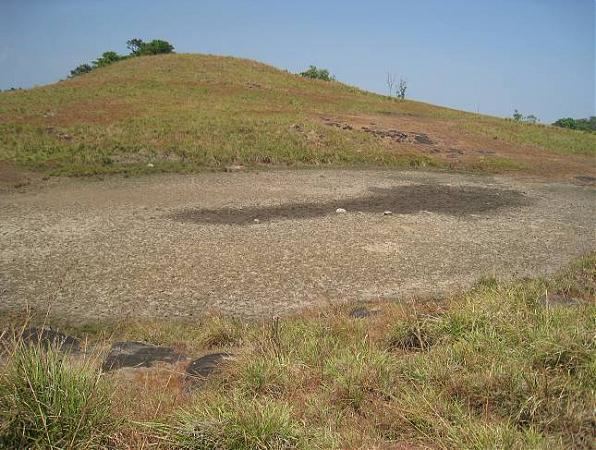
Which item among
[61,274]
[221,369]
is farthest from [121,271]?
Result: [221,369]

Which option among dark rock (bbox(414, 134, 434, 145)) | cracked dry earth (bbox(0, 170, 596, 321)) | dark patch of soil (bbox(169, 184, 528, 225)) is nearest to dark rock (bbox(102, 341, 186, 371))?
cracked dry earth (bbox(0, 170, 596, 321))

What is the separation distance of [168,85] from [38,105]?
991cm

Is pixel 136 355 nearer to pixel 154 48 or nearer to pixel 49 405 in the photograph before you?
pixel 49 405

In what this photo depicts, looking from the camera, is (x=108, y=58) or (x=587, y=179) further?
(x=108, y=58)

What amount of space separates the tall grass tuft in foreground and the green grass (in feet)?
0.15

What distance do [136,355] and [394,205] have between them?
9.16 metres

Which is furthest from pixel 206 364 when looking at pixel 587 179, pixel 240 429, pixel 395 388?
pixel 587 179

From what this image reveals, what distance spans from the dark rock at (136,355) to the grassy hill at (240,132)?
12711 mm

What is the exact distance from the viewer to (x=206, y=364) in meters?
4.51

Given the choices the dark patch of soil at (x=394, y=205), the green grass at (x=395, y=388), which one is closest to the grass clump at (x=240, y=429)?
the green grass at (x=395, y=388)

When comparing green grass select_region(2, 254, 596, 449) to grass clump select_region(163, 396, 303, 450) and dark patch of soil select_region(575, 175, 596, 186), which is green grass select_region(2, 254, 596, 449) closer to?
grass clump select_region(163, 396, 303, 450)

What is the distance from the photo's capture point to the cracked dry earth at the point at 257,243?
708 centimetres

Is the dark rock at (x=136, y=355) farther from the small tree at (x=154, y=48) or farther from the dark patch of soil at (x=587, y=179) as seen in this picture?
the small tree at (x=154, y=48)

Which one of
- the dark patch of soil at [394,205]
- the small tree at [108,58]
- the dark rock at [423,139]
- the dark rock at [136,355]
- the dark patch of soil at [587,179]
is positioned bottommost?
the dark rock at [136,355]
